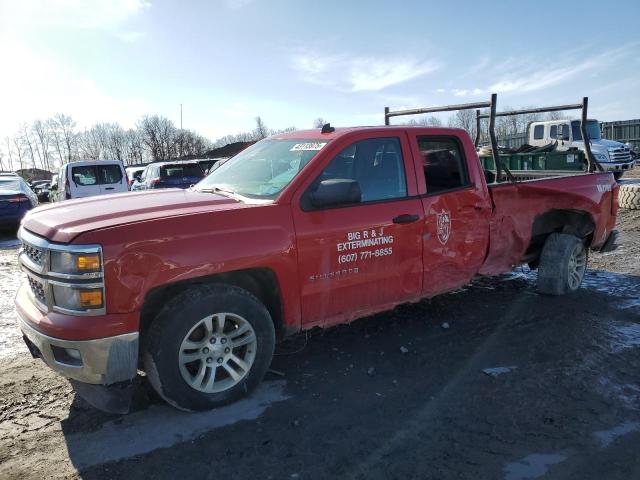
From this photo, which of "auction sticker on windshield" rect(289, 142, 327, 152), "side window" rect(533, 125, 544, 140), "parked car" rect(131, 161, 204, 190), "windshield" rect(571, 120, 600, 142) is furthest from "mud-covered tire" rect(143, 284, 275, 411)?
"side window" rect(533, 125, 544, 140)

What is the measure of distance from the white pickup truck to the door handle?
15.5 m

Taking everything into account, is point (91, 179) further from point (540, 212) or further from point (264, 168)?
point (540, 212)

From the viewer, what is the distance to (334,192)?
355 cm

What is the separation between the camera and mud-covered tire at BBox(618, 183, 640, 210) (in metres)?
11.2

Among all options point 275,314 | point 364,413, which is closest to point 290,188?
point 275,314

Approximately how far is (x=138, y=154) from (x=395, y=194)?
93.9 metres

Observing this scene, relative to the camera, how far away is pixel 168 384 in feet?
10.4

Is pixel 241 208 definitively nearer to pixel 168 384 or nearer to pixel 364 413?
pixel 168 384

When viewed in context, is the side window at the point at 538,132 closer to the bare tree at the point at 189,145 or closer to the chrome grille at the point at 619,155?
the chrome grille at the point at 619,155

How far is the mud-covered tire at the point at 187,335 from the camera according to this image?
10.3ft

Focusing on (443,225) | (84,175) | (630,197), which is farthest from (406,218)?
(84,175)

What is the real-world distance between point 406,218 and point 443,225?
0.48m

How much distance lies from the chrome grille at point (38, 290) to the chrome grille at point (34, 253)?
13 centimetres

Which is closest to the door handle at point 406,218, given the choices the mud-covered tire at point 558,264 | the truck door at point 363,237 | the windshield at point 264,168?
the truck door at point 363,237
